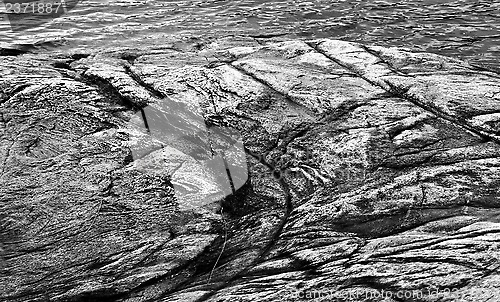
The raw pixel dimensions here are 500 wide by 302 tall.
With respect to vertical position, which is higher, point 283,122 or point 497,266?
point 283,122

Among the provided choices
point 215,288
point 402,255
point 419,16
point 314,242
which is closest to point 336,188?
point 314,242

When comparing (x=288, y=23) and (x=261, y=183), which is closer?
(x=261, y=183)

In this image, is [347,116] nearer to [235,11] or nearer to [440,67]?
[440,67]

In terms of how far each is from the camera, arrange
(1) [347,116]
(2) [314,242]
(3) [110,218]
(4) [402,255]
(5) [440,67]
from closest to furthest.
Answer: (4) [402,255]
(2) [314,242]
(3) [110,218]
(1) [347,116]
(5) [440,67]

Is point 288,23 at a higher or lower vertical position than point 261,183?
higher
